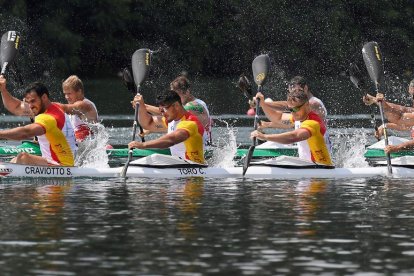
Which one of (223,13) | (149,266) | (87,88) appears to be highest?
(223,13)

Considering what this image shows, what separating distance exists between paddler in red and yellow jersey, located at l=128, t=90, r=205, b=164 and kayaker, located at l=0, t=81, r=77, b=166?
3.32 feet

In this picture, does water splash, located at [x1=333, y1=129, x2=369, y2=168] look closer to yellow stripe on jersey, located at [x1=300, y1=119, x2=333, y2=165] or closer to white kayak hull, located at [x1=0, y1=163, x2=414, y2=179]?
white kayak hull, located at [x1=0, y1=163, x2=414, y2=179]

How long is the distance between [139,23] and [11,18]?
10.9 m

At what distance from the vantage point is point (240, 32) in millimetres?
73000

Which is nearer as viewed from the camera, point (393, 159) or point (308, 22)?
point (393, 159)

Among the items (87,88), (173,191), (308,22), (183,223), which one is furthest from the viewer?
(308,22)

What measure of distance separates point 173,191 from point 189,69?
53736 mm

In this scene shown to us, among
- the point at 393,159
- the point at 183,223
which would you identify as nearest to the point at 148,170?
the point at 393,159

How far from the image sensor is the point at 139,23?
7162cm

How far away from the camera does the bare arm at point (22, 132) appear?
19.5 m

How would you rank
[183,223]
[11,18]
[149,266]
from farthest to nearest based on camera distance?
1. [11,18]
2. [183,223]
3. [149,266]

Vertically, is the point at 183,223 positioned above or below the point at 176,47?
below

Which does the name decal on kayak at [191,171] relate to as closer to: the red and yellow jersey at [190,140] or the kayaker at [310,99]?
the red and yellow jersey at [190,140]

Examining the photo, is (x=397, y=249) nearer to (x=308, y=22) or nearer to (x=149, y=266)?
(x=149, y=266)
